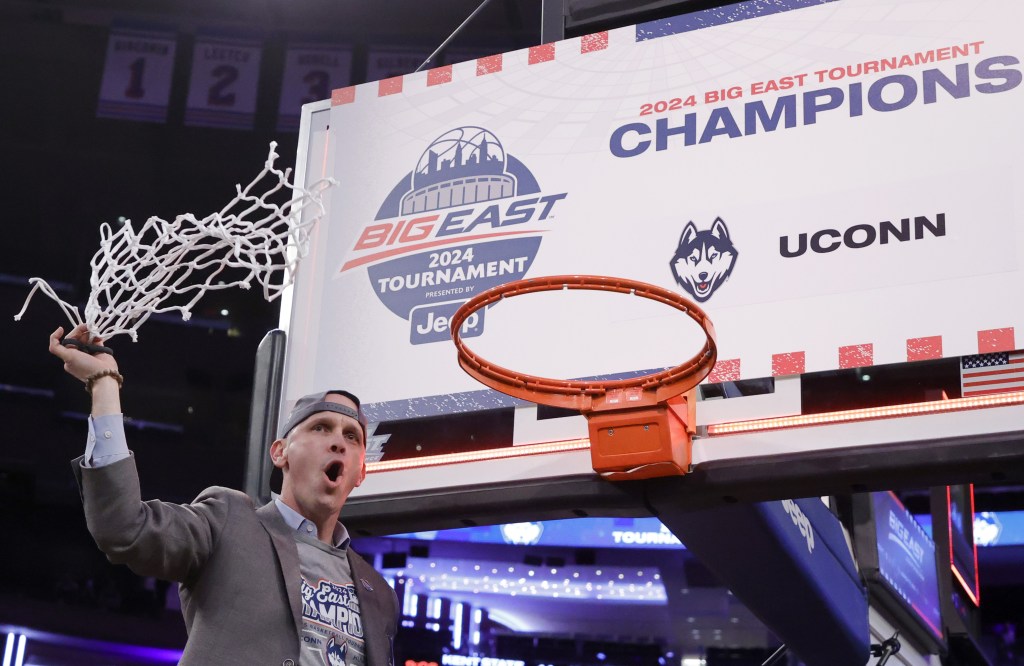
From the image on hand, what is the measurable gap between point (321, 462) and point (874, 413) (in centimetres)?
122

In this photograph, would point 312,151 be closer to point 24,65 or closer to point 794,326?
point 794,326

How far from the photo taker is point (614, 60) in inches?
138

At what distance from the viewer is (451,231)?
11.2ft

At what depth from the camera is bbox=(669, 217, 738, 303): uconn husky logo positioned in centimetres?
301

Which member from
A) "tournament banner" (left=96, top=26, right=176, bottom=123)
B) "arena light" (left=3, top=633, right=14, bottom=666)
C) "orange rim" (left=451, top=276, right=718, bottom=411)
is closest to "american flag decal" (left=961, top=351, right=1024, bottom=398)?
"orange rim" (left=451, top=276, right=718, bottom=411)

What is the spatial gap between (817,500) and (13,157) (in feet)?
29.1

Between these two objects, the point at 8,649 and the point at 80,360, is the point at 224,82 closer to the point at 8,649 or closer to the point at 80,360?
the point at 8,649

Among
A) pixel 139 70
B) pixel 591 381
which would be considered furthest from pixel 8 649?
pixel 591 381

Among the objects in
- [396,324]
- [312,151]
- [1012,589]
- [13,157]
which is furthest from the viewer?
[1012,589]

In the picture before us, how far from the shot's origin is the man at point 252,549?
6.36 feet

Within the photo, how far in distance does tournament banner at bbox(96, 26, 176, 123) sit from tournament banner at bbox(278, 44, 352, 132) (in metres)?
0.92

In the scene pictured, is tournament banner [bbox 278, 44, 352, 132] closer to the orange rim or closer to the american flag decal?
the orange rim

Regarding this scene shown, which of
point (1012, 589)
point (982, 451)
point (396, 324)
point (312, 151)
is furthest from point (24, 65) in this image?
point (1012, 589)

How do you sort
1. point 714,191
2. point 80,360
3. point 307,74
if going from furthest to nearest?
point 307,74
point 714,191
point 80,360
